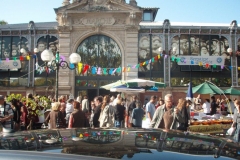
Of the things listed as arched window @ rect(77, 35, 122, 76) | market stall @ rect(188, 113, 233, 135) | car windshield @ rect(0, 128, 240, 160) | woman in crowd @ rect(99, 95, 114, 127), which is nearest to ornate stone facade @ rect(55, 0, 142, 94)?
arched window @ rect(77, 35, 122, 76)

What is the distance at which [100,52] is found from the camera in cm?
2939

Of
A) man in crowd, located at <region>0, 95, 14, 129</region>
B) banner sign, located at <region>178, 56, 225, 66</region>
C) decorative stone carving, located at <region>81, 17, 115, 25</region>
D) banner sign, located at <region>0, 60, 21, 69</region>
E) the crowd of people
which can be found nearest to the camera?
the crowd of people

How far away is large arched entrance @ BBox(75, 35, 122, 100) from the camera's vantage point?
1147 inches

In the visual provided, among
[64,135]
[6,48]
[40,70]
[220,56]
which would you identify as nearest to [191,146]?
[64,135]

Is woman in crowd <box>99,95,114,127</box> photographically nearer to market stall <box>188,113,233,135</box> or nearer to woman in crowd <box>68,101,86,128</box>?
woman in crowd <box>68,101,86,128</box>

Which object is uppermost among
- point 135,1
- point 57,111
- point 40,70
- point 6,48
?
point 135,1

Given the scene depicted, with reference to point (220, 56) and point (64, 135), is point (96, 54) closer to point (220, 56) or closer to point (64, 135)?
point (220, 56)

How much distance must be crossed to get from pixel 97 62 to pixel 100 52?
1.03 m

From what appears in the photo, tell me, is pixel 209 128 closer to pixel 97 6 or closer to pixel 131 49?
pixel 131 49

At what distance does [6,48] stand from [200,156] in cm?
2986

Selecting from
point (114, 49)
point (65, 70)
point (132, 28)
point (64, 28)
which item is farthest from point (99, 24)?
point (65, 70)

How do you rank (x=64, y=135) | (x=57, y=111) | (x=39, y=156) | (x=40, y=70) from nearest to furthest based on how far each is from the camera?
(x=39, y=156), (x=64, y=135), (x=57, y=111), (x=40, y=70)

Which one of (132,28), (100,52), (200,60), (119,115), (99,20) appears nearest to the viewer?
(119,115)

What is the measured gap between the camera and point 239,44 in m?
29.4
